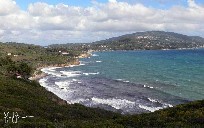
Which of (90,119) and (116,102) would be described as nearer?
(90,119)

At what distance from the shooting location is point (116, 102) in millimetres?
82938

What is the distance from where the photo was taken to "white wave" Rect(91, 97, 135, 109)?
78.0 meters

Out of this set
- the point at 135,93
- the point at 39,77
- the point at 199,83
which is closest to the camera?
the point at 135,93

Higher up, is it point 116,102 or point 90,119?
point 90,119

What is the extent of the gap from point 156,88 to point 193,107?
213 feet

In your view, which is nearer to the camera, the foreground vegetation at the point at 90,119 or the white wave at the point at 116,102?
the foreground vegetation at the point at 90,119

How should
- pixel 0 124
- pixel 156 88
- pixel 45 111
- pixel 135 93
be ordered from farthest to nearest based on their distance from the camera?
pixel 156 88
pixel 135 93
pixel 45 111
pixel 0 124

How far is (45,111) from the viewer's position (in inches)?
1687

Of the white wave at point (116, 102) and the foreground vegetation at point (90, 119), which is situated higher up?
the foreground vegetation at point (90, 119)

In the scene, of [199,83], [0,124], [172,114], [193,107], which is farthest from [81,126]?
[199,83]

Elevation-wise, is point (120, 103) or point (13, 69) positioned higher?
point (13, 69)

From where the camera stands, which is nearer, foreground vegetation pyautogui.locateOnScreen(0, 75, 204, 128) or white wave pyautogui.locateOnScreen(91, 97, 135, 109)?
foreground vegetation pyautogui.locateOnScreen(0, 75, 204, 128)

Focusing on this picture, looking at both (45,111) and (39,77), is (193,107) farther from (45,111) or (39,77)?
(39,77)

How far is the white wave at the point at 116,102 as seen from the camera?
78000 millimetres
